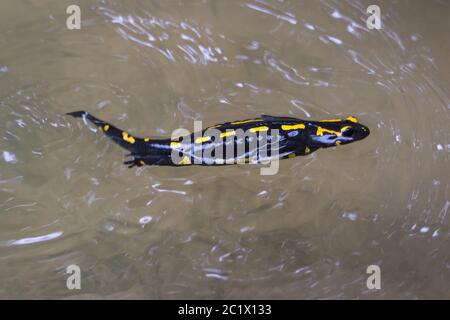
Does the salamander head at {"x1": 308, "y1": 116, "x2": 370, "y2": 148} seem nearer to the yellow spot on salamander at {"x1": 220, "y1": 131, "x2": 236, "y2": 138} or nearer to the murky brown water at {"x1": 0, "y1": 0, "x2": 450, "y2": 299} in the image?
the murky brown water at {"x1": 0, "y1": 0, "x2": 450, "y2": 299}

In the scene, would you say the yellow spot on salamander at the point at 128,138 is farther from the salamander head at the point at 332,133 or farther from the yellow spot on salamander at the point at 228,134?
the salamander head at the point at 332,133

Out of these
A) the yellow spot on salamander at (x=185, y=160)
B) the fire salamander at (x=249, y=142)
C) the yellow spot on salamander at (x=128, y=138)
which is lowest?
the yellow spot on salamander at (x=185, y=160)

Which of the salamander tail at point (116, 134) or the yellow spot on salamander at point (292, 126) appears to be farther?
the salamander tail at point (116, 134)

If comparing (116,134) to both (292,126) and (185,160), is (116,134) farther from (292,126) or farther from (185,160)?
(292,126)

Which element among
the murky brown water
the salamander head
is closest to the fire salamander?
the salamander head

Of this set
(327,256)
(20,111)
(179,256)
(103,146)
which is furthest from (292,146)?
(20,111)

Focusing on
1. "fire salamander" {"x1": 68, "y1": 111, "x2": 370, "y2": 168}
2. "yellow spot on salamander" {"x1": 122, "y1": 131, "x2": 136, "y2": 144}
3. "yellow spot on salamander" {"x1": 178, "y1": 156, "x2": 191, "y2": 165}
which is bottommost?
"yellow spot on salamander" {"x1": 178, "y1": 156, "x2": 191, "y2": 165}

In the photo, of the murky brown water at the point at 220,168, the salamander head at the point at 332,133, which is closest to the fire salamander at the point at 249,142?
the salamander head at the point at 332,133

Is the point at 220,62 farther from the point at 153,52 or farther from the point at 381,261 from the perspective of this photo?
the point at 381,261
